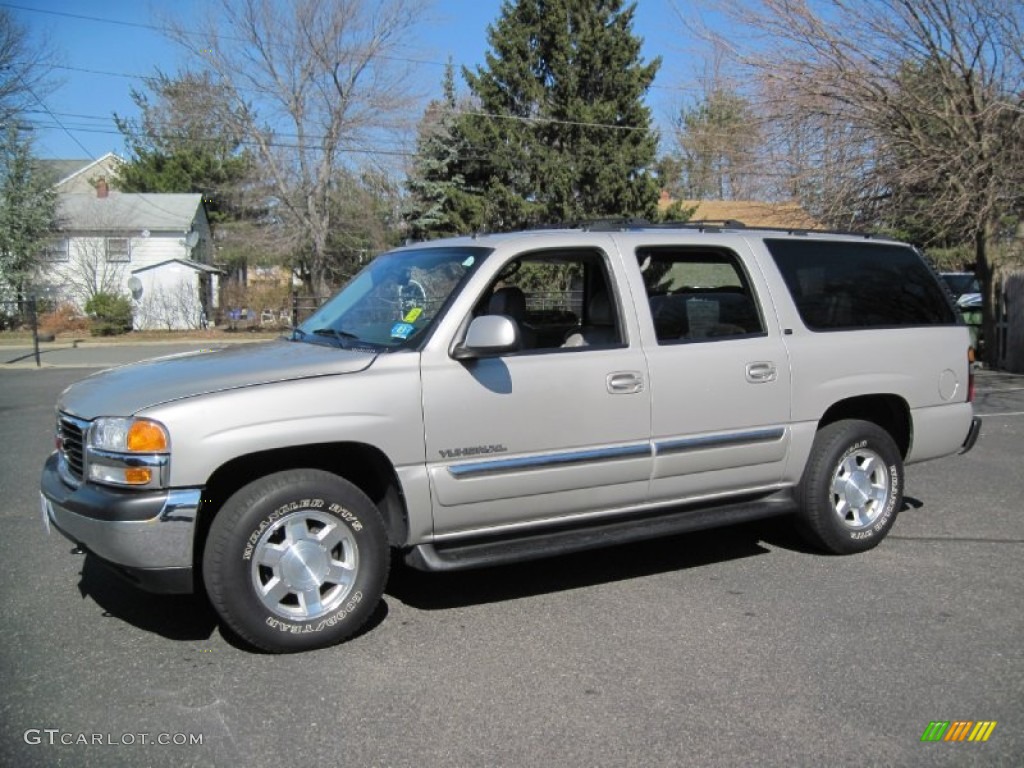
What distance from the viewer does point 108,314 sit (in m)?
28.7

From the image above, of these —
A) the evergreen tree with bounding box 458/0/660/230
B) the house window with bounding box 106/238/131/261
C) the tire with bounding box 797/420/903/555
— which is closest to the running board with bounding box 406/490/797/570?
the tire with bounding box 797/420/903/555

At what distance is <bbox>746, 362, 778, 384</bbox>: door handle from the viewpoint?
16.4 ft

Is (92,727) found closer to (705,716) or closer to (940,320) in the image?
(705,716)

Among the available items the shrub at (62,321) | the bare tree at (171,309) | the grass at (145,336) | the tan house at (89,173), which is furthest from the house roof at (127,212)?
the tan house at (89,173)

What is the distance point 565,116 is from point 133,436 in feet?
83.6

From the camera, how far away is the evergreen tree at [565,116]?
2695 cm

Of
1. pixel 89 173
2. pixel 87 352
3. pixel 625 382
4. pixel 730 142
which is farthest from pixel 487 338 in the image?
pixel 89 173

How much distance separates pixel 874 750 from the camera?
320 centimetres

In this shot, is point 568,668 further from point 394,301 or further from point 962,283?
point 962,283

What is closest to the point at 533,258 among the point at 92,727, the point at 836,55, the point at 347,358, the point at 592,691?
the point at 347,358

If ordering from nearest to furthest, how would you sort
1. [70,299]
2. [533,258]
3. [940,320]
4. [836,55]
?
[533,258] < [940,320] < [836,55] < [70,299]

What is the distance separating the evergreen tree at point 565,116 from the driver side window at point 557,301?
70.5ft

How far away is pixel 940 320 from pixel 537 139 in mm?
23231

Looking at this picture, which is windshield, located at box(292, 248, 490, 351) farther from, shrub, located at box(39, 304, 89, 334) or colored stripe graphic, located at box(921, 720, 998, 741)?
shrub, located at box(39, 304, 89, 334)
